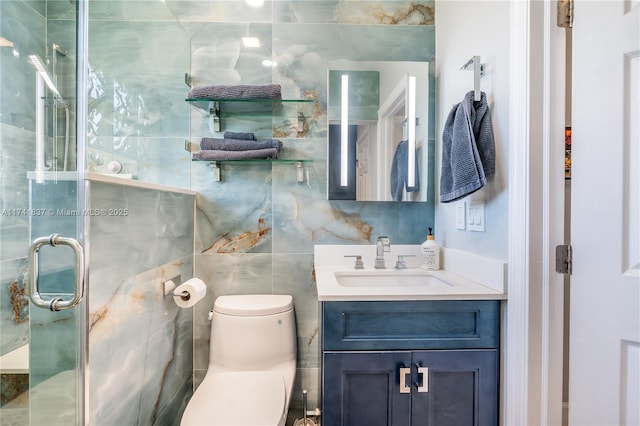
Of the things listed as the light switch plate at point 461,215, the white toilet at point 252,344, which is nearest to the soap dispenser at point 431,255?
the light switch plate at point 461,215

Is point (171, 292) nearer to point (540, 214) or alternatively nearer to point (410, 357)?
point (410, 357)

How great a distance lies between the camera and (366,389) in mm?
992

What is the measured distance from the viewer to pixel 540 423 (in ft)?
3.04

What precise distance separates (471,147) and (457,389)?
811 millimetres

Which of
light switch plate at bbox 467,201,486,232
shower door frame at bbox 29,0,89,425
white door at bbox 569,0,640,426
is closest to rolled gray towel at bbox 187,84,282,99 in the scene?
shower door frame at bbox 29,0,89,425

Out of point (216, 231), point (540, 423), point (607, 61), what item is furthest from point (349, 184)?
point (540, 423)

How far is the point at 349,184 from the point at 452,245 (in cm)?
57

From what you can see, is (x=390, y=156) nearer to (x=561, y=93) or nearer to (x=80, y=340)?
(x=561, y=93)

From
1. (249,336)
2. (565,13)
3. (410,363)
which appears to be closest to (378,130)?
(565,13)

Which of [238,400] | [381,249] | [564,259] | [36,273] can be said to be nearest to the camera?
[36,273]

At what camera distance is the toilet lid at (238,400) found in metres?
1.03

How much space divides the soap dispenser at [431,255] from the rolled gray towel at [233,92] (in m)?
1.04

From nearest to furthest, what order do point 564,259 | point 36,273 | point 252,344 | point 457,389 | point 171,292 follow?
point 36,273
point 564,259
point 457,389
point 171,292
point 252,344

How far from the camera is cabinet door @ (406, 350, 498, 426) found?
1.00 m
